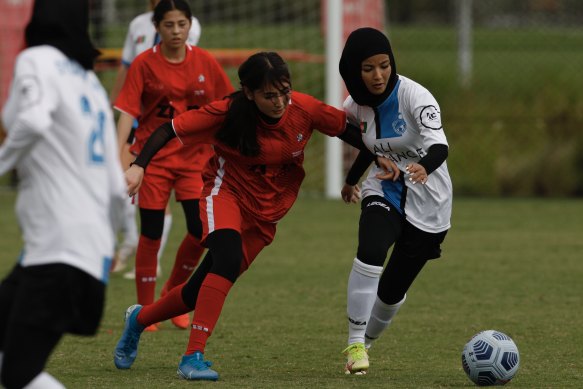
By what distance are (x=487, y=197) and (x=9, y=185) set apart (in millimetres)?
6199

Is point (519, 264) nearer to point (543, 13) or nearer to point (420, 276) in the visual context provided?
point (420, 276)

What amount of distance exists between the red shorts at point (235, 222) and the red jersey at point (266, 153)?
0.04m

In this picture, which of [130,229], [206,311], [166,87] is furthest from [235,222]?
[130,229]

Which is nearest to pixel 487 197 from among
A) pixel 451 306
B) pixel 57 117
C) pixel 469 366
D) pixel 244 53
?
pixel 244 53

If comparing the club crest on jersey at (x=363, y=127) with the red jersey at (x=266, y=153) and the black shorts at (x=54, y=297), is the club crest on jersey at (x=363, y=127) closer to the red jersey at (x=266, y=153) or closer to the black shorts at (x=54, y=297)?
the red jersey at (x=266, y=153)

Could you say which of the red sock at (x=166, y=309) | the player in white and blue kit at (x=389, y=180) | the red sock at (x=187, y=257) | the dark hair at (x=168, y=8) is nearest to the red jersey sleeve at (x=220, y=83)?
the dark hair at (x=168, y=8)

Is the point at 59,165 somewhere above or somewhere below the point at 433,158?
above

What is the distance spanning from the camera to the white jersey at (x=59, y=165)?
411 cm

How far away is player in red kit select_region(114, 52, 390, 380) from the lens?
5781 mm

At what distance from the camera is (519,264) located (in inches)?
398

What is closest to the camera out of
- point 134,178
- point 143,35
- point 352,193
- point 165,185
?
point 134,178

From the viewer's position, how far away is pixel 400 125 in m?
6.12

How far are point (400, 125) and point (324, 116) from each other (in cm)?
38

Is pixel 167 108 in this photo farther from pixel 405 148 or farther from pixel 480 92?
pixel 480 92
